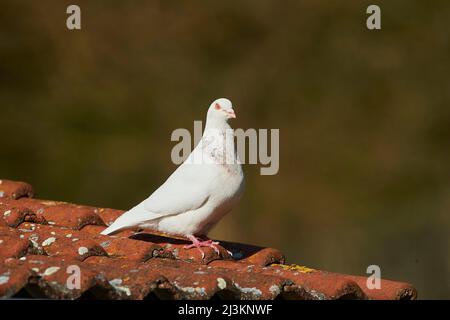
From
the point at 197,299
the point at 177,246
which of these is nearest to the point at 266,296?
the point at 197,299

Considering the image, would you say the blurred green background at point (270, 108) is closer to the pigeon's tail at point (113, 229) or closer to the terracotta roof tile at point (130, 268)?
the terracotta roof tile at point (130, 268)

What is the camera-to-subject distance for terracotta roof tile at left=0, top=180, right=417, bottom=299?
179 inches

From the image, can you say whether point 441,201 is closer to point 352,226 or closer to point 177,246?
point 352,226

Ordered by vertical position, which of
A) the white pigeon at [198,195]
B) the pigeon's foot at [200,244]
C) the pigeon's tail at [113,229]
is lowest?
the pigeon's foot at [200,244]

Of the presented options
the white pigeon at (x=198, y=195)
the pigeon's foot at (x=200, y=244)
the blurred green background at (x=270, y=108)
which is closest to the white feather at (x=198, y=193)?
the white pigeon at (x=198, y=195)

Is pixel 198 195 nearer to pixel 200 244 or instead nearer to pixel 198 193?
pixel 198 193

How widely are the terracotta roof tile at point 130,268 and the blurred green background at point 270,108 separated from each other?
754 cm

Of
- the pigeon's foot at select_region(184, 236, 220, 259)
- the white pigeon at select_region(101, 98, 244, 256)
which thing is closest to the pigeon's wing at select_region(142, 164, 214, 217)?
the white pigeon at select_region(101, 98, 244, 256)

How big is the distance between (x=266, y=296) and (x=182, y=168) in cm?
188

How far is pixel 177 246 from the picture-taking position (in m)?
6.47

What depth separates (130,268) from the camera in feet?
16.4

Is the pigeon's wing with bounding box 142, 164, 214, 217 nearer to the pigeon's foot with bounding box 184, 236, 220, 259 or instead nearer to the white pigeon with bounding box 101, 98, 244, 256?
the white pigeon with bounding box 101, 98, 244, 256

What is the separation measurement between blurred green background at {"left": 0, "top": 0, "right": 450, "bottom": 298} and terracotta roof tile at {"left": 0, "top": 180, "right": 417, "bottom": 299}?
7.54m

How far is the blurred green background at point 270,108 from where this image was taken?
47.5 ft
